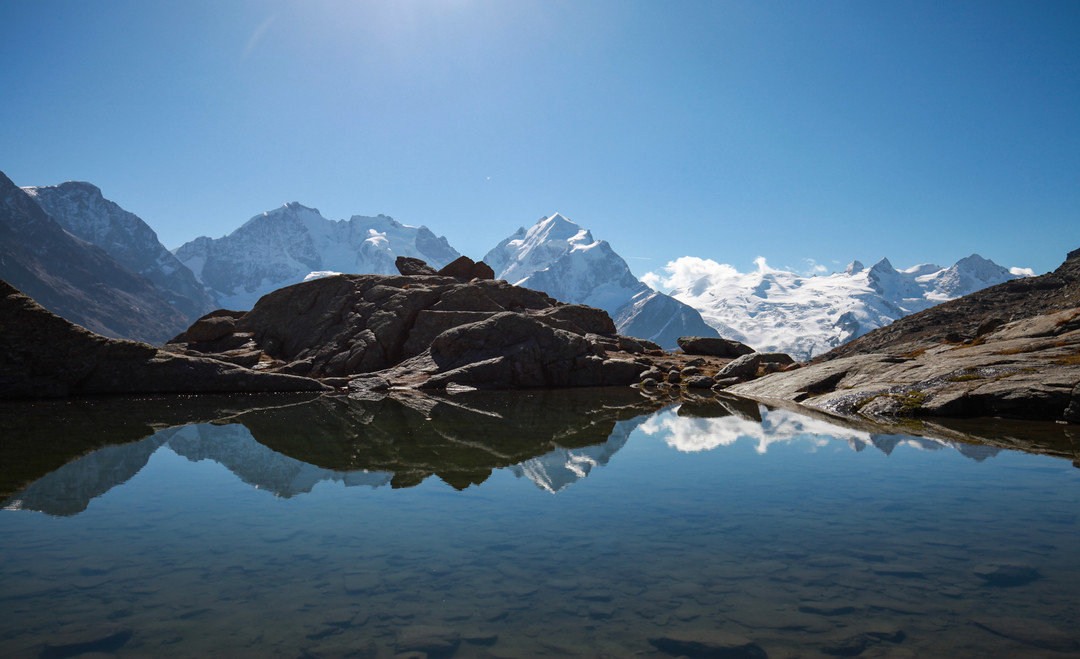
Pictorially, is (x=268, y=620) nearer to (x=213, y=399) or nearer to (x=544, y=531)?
(x=544, y=531)

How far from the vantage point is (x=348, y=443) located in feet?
65.3

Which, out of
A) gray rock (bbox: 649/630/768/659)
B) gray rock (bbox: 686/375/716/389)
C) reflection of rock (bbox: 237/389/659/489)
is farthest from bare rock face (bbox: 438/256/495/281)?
gray rock (bbox: 649/630/768/659)

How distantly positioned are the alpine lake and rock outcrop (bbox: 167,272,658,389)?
30333 millimetres

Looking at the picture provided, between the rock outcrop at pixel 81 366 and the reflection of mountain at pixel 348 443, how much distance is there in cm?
722

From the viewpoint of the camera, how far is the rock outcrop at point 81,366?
33.9 metres

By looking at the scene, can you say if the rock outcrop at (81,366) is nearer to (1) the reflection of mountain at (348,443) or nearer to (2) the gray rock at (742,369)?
(1) the reflection of mountain at (348,443)

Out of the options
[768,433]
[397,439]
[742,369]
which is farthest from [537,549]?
[742,369]

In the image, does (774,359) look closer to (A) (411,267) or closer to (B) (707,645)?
(A) (411,267)

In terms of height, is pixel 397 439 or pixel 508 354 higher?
pixel 508 354

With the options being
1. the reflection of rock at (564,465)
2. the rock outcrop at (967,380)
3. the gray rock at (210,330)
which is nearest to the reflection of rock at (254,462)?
the reflection of rock at (564,465)

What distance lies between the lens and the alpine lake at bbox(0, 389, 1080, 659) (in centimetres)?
667

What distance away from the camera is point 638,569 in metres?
8.68

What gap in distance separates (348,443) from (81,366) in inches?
1060

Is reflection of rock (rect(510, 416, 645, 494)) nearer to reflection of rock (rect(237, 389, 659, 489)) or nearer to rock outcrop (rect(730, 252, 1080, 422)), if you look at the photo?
reflection of rock (rect(237, 389, 659, 489))
